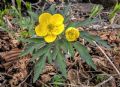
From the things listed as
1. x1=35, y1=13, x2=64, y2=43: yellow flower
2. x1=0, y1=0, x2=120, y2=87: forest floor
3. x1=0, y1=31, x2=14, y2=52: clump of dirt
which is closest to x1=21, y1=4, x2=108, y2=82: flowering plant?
x1=35, y1=13, x2=64, y2=43: yellow flower

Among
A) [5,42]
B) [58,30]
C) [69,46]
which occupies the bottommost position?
[5,42]

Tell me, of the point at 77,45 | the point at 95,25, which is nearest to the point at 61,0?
the point at 95,25

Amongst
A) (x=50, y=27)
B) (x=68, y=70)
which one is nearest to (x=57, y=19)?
(x=50, y=27)

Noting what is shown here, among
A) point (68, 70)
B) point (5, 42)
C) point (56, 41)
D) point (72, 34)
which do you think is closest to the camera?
point (72, 34)

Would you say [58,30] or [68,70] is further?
[68,70]

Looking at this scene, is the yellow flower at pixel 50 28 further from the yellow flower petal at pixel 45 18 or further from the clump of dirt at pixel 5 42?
the clump of dirt at pixel 5 42

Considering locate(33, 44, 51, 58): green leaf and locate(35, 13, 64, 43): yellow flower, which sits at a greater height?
locate(35, 13, 64, 43): yellow flower

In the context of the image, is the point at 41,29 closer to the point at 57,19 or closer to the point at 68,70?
the point at 57,19

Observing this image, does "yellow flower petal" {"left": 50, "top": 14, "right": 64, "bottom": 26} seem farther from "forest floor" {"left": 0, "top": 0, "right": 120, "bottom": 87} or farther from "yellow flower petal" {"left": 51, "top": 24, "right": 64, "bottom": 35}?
"forest floor" {"left": 0, "top": 0, "right": 120, "bottom": 87}

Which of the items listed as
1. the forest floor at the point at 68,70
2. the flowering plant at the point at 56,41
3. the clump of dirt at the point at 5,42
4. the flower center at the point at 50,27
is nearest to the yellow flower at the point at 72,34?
the flowering plant at the point at 56,41
